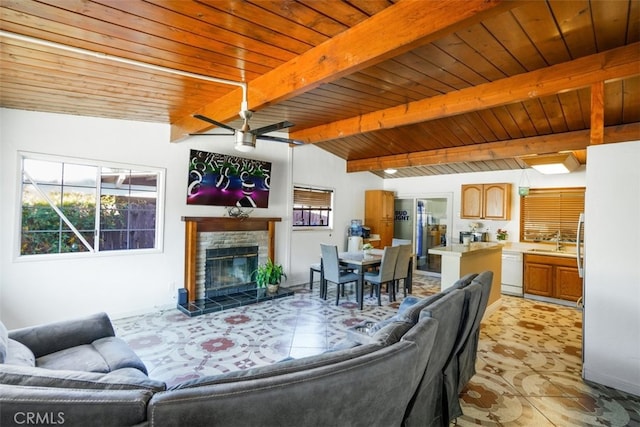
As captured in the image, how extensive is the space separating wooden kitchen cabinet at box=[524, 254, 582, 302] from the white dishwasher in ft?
0.32

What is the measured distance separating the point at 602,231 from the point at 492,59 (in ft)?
5.83

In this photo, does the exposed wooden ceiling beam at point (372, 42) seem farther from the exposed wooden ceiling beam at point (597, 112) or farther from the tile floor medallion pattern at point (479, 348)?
the tile floor medallion pattern at point (479, 348)

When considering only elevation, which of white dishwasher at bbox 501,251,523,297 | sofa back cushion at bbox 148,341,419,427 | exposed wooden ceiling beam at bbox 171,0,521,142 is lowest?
white dishwasher at bbox 501,251,523,297

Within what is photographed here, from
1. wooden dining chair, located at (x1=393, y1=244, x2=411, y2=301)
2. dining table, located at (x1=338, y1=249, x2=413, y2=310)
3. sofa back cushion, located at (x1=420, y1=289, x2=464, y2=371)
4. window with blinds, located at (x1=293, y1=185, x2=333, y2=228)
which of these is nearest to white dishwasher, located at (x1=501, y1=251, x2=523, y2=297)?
dining table, located at (x1=338, y1=249, x2=413, y2=310)

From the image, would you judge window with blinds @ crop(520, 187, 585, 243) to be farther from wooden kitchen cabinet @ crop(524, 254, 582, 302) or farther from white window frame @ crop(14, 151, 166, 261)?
white window frame @ crop(14, 151, 166, 261)

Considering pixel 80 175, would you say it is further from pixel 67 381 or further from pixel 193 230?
pixel 67 381

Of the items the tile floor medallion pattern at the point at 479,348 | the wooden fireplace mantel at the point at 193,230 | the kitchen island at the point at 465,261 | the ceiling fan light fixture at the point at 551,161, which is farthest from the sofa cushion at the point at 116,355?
the ceiling fan light fixture at the point at 551,161

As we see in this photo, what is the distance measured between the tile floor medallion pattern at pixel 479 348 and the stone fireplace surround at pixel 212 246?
22cm

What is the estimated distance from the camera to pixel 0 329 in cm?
173

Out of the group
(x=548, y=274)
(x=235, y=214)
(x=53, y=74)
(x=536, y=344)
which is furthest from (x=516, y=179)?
(x=53, y=74)

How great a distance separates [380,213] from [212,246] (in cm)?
412

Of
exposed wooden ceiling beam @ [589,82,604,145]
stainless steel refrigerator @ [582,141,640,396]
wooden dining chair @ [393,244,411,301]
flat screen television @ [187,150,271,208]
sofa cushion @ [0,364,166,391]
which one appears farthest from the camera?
wooden dining chair @ [393,244,411,301]

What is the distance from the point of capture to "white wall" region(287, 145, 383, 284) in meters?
6.28

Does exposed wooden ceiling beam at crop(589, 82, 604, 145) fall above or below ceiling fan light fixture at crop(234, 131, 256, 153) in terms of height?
above
